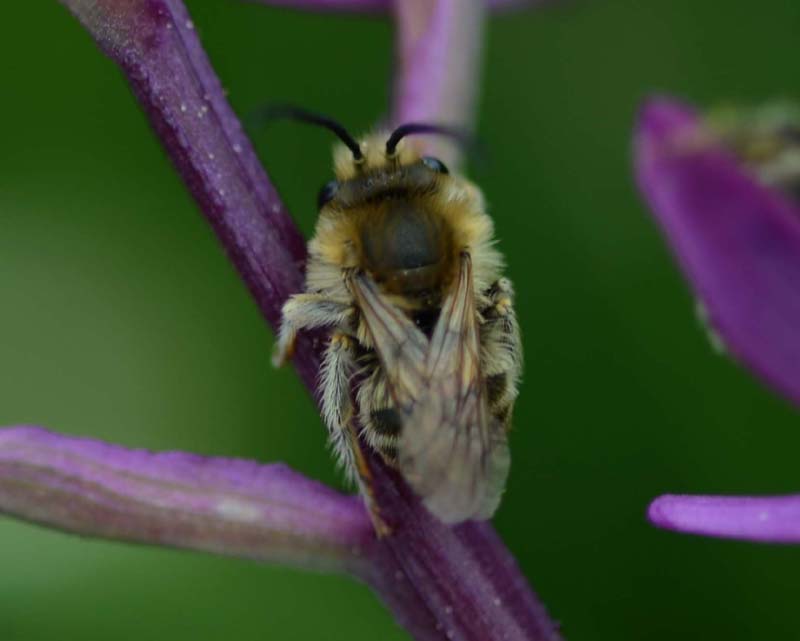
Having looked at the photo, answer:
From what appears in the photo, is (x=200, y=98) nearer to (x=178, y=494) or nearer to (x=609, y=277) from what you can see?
(x=178, y=494)

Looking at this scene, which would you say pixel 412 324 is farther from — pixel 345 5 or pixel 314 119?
pixel 345 5

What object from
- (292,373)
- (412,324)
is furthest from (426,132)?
(292,373)

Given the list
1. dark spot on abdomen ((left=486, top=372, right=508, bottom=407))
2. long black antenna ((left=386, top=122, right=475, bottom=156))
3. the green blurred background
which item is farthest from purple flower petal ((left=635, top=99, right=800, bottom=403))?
the green blurred background

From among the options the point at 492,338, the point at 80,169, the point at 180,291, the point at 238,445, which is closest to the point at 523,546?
the point at 238,445

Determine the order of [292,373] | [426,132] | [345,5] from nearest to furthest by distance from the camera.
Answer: [426,132] → [345,5] → [292,373]

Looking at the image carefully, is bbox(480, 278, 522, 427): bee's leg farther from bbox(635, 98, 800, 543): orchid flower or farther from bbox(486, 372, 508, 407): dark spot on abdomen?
bbox(635, 98, 800, 543): orchid flower

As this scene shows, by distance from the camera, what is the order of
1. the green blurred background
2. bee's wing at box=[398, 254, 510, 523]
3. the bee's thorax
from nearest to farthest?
bee's wing at box=[398, 254, 510, 523], the bee's thorax, the green blurred background

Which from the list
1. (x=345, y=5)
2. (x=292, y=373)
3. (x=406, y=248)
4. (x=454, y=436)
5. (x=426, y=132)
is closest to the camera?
(x=454, y=436)
